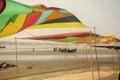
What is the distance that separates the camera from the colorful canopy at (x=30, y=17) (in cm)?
490

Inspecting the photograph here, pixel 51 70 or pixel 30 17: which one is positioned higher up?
pixel 30 17

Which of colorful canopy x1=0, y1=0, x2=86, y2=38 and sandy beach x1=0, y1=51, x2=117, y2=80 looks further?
sandy beach x1=0, y1=51, x2=117, y2=80

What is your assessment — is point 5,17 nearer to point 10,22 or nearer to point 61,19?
point 10,22

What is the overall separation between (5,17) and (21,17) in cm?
105

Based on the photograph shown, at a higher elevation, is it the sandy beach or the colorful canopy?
the colorful canopy

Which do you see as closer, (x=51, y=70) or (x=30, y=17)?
(x=30, y=17)

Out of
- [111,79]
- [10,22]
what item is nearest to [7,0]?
[10,22]

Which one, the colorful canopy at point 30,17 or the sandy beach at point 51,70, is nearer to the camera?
the colorful canopy at point 30,17

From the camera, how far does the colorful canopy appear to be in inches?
193

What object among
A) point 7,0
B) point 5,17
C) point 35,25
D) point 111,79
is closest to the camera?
point 7,0

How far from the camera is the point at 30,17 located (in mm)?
6668

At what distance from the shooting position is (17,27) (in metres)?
6.57

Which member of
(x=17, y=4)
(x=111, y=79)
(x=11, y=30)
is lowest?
(x=111, y=79)

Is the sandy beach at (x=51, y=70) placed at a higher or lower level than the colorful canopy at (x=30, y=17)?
lower
